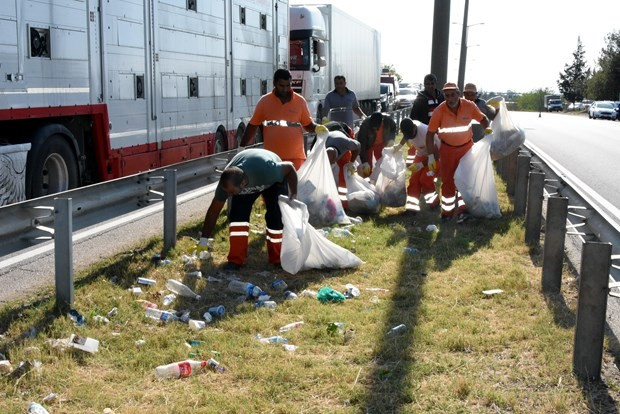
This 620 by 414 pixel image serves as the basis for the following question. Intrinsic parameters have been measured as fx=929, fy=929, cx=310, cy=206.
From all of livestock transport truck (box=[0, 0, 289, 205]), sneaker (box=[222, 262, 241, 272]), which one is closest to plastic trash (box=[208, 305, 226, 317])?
sneaker (box=[222, 262, 241, 272])

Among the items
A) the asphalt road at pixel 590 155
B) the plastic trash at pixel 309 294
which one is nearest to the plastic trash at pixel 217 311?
the plastic trash at pixel 309 294

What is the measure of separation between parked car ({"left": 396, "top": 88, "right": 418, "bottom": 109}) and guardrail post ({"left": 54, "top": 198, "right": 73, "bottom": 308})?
46.6 metres

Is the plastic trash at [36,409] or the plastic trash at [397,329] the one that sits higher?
the plastic trash at [36,409]

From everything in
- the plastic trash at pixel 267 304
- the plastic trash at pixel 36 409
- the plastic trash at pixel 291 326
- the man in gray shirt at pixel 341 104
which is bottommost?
the plastic trash at pixel 267 304

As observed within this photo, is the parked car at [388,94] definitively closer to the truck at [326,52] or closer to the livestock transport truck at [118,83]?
the truck at [326,52]

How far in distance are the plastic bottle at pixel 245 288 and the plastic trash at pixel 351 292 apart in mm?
680

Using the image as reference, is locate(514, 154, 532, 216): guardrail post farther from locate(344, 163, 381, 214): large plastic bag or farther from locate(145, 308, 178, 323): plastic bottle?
locate(145, 308, 178, 323): plastic bottle

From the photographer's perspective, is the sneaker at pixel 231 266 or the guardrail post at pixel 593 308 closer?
the guardrail post at pixel 593 308

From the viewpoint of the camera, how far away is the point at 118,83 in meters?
11.6

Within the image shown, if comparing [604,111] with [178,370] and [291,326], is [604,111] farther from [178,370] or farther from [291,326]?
[178,370]

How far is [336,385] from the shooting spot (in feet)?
16.8

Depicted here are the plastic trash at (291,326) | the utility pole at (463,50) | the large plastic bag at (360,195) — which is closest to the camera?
the plastic trash at (291,326)

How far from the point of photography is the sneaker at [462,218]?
35.9 feet

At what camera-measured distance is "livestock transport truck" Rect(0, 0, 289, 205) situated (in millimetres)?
9500
